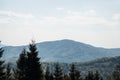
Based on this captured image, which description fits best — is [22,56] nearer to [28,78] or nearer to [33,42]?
[33,42]

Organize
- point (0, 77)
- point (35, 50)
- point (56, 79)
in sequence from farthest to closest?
point (56, 79), point (35, 50), point (0, 77)

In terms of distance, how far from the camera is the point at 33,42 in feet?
111

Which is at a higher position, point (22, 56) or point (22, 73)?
point (22, 56)

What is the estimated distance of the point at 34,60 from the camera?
30984mm

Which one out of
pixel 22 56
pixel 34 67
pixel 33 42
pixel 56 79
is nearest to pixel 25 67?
pixel 34 67

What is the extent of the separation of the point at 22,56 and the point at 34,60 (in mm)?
12351

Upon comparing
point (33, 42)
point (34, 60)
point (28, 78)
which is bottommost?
point (28, 78)

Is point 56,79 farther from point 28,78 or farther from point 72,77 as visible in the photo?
point 28,78

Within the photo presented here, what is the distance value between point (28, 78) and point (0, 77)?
289 cm

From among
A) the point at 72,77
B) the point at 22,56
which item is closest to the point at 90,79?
the point at 72,77

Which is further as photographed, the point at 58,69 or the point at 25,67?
the point at 58,69

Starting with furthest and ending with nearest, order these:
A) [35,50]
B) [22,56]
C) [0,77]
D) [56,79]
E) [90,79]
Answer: [90,79] < [56,79] < [22,56] < [35,50] < [0,77]

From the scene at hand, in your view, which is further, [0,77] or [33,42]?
[33,42]

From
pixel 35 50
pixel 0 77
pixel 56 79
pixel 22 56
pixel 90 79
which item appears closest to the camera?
pixel 0 77
